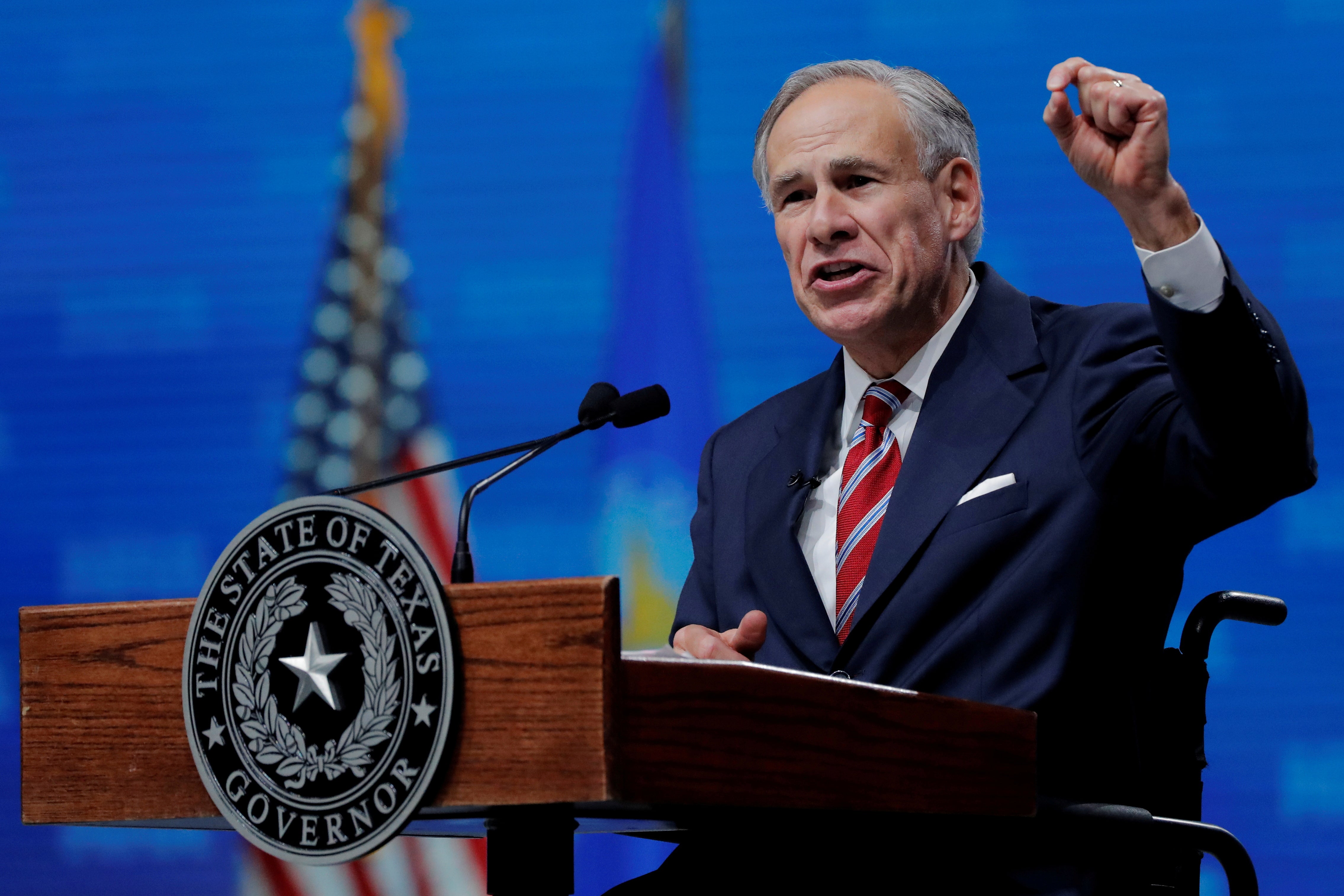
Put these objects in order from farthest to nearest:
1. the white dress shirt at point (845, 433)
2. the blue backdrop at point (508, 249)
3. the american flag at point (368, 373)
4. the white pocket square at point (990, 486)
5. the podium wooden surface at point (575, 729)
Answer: the american flag at point (368, 373), the blue backdrop at point (508, 249), the white dress shirt at point (845, 433), the white pocket square at point (990, 486), the podium wooden surface at point (575, 729)

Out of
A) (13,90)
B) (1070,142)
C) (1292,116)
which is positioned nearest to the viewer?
(1070,142)

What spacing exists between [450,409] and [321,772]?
84.3 inches

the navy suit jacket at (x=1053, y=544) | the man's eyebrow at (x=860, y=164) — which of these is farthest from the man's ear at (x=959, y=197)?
the navy suit jacket at (x=1053, y=544)

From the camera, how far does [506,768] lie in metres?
1.08

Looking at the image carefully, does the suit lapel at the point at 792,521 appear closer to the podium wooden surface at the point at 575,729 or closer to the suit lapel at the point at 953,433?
the suit lapel at the point at 953,433

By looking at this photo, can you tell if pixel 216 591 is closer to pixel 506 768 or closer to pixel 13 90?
pixel 506 768

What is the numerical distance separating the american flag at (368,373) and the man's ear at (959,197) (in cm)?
137

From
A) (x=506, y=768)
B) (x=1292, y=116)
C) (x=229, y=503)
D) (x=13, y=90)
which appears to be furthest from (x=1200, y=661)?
(x=13, y=90)

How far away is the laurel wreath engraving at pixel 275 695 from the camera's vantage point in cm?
114

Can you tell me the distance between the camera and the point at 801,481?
6.91ft

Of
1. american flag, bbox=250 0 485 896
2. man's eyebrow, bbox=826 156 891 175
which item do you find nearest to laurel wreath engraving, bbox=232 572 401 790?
man's eyebrow, bbox=826 156 891 175

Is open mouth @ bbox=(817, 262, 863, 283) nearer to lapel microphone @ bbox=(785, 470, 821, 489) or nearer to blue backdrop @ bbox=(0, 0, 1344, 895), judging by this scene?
lapel microphone @ bbox=(785, 470, 821, 489)

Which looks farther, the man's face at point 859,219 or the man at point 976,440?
the man's face at point 859,219

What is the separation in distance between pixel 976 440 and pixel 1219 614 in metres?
0.37
